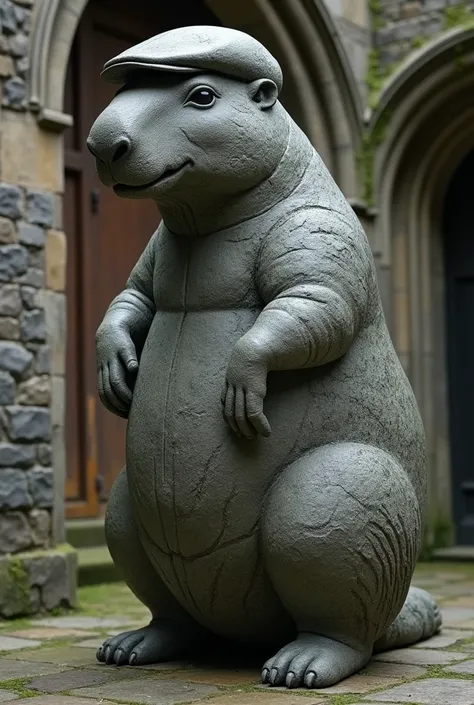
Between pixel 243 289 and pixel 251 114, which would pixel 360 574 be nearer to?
pixel 243 289

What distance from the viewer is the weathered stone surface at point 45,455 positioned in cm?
506

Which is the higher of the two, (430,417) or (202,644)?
(430,417)

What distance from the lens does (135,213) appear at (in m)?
7.50

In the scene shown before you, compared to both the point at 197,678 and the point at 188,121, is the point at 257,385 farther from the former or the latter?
the point at 197,678

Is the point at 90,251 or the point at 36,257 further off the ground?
the point at 90,251

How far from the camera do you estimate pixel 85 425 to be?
22.6 feet

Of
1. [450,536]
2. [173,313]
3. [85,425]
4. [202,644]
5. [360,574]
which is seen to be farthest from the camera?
[450,536]

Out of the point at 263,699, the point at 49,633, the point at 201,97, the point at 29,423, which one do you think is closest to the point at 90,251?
the point at 29,423

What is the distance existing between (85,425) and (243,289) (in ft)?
12.9

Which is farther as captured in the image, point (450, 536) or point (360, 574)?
point (450, 536)

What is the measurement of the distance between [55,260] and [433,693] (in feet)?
9.70

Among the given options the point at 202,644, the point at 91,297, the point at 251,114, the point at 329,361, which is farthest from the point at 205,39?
the point at 91,297

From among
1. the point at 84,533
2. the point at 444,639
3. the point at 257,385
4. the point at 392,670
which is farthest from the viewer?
the point at 84,533

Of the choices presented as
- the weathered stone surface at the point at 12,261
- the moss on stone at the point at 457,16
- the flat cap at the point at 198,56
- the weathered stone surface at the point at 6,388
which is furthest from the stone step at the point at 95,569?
the moss on stone at the point at 457,16
